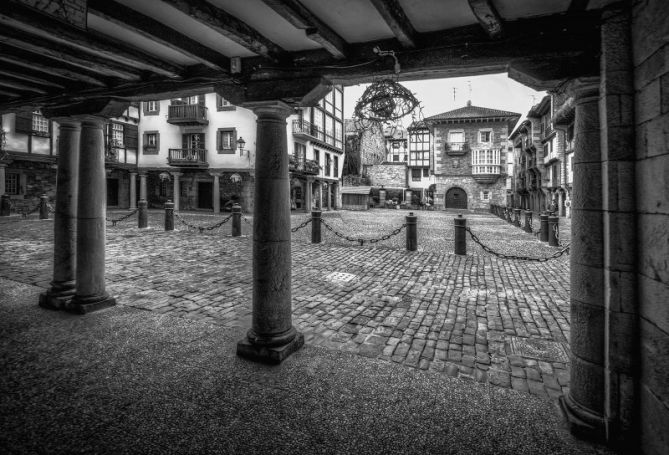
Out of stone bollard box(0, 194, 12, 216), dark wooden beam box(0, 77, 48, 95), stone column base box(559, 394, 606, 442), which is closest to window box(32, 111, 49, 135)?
stone bollard box(0, 194, 12, 216)

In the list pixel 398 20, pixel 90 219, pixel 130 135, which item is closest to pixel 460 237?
pixel 398 20

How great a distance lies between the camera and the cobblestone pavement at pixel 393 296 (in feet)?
12.2

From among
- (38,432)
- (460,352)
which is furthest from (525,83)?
(38,432)

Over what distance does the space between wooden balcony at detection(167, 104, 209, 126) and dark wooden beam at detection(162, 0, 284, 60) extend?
24.5 m

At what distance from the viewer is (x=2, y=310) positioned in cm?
475

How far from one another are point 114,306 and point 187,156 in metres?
22.7

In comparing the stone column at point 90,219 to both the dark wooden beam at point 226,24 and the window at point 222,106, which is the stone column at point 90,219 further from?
the window at point 222,106

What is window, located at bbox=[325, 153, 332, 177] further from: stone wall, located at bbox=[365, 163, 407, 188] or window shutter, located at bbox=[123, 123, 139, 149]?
window shutter, located at bbox=[123, 123, 139, 149]

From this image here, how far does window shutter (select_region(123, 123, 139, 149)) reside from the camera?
1014 inches

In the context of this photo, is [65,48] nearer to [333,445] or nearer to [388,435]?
[333,445]

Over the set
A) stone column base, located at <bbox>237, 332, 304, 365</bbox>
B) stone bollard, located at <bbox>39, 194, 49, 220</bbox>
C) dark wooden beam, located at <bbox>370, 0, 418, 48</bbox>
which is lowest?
stone column base, located at <bbox>237, 332, 304, 365</bbox>

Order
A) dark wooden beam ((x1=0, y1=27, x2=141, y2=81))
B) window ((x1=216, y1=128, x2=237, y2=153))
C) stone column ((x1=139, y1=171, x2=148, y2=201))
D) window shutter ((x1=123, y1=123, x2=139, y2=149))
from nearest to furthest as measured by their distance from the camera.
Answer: dark wooden beam ((x1=0, y1=27, x2=141, y2=81)) → window ((x1=216, y1=128, x2=237, y2=153)) → window shutter ((x1=123, y1=123, x2=139, y2=149)) → stone column ((x1=139, y1=171, x2=148, y2=201))

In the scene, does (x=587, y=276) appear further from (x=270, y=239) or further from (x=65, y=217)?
(x=65, y=217)

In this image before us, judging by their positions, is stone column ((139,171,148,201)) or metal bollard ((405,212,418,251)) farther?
stone column ((139,171,148,201))
